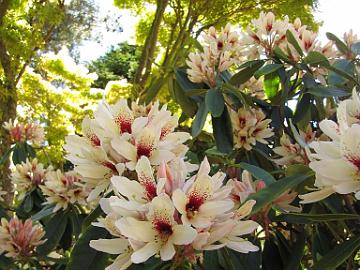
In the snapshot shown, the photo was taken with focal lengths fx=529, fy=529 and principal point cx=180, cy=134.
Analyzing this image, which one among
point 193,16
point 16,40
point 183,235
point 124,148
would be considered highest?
point 193,16

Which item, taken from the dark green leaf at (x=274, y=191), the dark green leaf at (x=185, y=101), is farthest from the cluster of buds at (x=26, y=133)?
the dark green leaf at (x=274, y=191)

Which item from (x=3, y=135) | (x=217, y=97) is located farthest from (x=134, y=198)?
(x=3, y=135)

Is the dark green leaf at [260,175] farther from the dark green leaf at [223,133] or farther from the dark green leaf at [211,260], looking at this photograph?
the dark green leaf at [223,133]

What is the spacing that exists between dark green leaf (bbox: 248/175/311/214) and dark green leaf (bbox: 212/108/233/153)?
0.50 meters

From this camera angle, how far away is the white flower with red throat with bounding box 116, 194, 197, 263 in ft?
2.02

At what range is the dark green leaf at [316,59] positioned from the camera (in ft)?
4.18

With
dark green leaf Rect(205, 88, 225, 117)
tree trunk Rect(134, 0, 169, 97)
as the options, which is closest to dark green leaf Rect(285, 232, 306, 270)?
dark green leaf Rect(205, 88, 225, 117)

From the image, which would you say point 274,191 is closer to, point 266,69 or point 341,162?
point 341,162

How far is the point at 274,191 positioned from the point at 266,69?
2.12 ft

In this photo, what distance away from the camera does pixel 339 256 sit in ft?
2.35

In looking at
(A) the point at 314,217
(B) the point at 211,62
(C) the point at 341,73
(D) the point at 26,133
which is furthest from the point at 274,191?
(D) the point at 26,133

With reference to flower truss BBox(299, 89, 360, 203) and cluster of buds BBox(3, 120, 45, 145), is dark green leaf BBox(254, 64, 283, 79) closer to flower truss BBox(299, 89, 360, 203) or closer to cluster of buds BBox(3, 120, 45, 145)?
flower truss BBox(299, 89, 360, 203)

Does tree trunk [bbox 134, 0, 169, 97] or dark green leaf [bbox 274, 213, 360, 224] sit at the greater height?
tree trunk [bbox 134, 0, 169, 97]

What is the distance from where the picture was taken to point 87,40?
1001 cm
